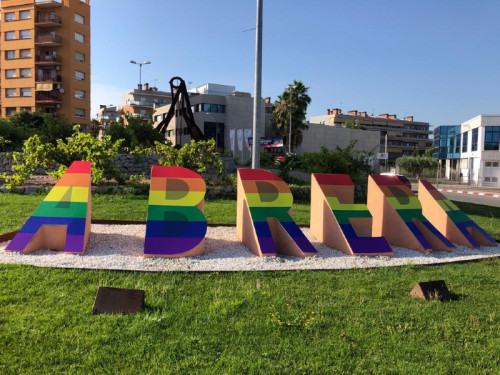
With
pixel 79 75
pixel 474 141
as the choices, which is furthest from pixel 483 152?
pixel 79 75

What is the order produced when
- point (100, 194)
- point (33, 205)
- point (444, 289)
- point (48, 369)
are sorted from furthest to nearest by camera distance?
point (100, 194) < point (33, 205) < point (444, 289) < point (48, 369)

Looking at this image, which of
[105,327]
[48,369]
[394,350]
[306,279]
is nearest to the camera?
[48,369]

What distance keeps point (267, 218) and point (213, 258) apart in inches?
51.7

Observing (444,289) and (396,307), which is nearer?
(396,307)

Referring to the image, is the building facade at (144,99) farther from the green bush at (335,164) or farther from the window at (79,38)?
the green bush at (335,164)

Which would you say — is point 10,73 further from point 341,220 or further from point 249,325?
point 249,325

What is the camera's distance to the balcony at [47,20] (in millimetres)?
49219

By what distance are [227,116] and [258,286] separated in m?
50.7

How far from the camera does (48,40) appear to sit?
49031 millimetres

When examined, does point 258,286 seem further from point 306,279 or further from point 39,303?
point 39,303

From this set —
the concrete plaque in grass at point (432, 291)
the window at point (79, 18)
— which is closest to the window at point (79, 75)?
the window at point (79, 18)

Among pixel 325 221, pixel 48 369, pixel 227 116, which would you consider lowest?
pixel 48 369

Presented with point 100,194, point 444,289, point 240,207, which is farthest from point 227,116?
point 444,289

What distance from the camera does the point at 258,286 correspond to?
490 centimetres
